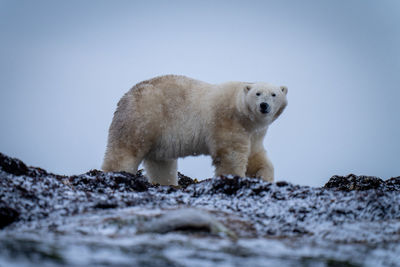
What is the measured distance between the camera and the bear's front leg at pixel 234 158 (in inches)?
387

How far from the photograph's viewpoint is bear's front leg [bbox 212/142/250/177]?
9.84 metres

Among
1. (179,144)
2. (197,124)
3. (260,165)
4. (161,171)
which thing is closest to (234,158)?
(260,165)

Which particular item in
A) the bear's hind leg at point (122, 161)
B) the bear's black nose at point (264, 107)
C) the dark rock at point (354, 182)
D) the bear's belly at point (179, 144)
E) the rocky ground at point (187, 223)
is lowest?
the rocky ground at point (187, 223)

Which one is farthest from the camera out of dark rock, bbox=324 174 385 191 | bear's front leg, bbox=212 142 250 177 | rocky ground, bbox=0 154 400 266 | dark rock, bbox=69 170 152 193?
bear's front leg, bbox=212 142 250 177

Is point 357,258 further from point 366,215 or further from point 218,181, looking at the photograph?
point 218,181

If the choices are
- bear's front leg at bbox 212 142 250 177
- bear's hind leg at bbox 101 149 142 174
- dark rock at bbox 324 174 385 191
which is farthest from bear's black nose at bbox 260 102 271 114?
bear's hind leg at bbox 101 149 142 174

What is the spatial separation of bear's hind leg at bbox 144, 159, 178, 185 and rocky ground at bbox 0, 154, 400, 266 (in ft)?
11.9

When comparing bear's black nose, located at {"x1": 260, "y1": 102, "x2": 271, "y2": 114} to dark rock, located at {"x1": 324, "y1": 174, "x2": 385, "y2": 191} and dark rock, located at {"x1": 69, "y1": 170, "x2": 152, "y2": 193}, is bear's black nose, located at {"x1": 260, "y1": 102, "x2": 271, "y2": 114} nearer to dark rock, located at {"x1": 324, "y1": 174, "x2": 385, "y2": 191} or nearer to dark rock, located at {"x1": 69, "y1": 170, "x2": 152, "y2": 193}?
dark rock, located at {"x1": 324, "y1": 174, "x2": 385, "y2": 191}

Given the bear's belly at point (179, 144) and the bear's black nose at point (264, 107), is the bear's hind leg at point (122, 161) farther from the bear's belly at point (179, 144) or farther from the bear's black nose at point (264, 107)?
the bear's black nose at point (264, 107)

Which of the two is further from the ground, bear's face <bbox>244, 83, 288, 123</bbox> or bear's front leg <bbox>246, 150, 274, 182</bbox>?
bear's face <bbox>244, 83, 288, 123</bbox>

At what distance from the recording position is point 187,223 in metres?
4.72

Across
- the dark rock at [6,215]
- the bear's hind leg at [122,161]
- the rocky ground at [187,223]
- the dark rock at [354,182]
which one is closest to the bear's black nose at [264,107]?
the dark rock at [354,182]

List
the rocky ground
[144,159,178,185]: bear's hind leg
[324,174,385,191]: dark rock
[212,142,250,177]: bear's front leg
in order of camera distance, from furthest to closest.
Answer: [144,159,178,185]: bear's hind leg → [212,142,250,177]: bear's front leg → [324,174,385,191]: dark rock → the rocky ground

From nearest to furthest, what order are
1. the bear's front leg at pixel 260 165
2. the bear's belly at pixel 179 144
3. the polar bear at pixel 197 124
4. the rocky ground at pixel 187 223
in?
the rocky ground at pixel 187 223 → the polar bear at pixel 197 124 → the bear's belly at pixel 179 144 → the bear's front leg at pixel 260 165
